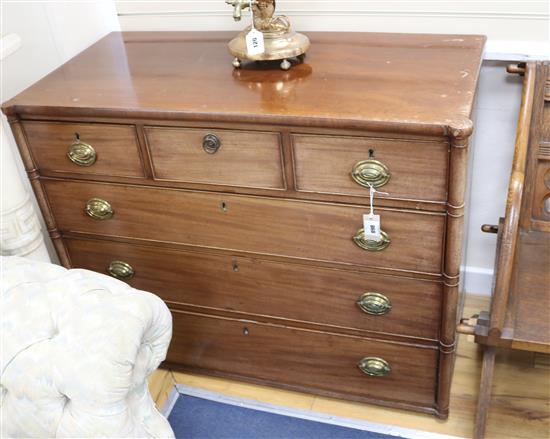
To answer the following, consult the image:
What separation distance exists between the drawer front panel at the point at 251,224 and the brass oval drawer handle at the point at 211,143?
129 mm

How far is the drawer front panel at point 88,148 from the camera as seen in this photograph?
1562mm

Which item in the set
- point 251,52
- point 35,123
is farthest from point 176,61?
point 35,123

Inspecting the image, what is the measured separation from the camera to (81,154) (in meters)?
1.61

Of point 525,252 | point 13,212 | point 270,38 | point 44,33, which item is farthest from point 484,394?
point 44,33

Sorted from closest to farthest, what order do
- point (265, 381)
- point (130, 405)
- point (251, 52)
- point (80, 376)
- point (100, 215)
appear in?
point (80, 376) < point (130, 405) < point (251, 52) < point (100, 215) < point (265, 381)

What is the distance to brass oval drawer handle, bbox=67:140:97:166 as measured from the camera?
5.26ft

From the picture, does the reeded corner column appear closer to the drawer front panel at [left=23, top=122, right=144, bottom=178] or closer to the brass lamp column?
the drawer front panel at [left=23, top=122, right=144, bottom=178]

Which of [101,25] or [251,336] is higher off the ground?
[101,25]

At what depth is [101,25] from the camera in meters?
2.03

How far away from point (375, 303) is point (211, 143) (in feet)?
1.76

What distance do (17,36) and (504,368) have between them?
163 cm

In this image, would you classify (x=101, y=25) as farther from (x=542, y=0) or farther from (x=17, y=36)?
(x=542, y=0)

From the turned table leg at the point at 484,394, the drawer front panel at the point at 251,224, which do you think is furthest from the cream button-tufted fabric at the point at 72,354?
the turned table leg at the point at 484,394

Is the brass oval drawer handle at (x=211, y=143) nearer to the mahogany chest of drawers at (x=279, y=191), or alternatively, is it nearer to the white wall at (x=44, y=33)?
the mahogany chest of drawers at (x=279, y=191)
